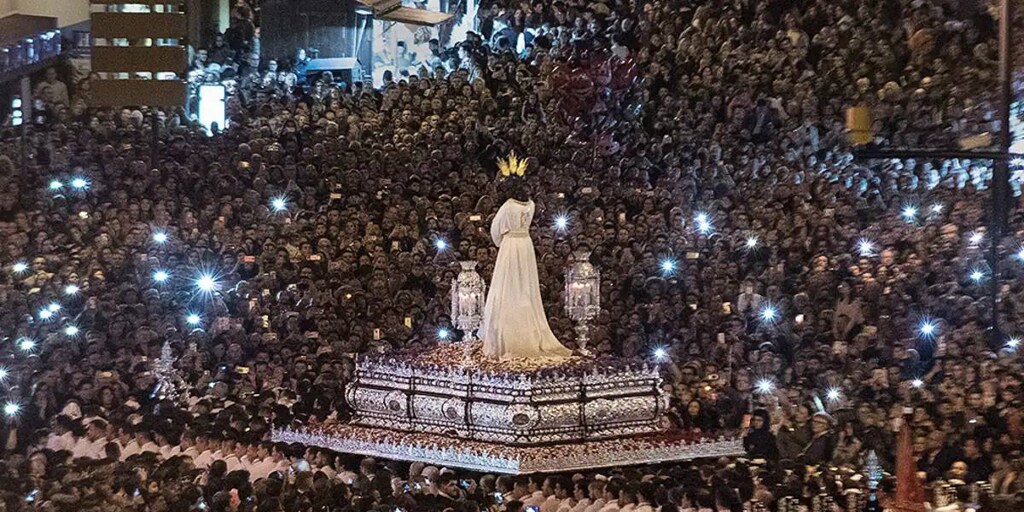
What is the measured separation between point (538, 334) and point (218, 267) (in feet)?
17.4

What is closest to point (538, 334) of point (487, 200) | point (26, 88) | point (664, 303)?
point (664, 303)

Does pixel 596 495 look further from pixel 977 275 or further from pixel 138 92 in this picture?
pixel 138 92

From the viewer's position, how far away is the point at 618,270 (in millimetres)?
19297

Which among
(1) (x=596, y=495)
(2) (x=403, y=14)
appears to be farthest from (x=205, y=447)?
(2) (x=403, y=14)

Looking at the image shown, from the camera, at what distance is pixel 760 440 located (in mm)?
15742

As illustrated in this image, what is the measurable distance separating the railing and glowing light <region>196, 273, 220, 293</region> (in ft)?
19.2

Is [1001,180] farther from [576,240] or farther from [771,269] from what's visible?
[576,240]

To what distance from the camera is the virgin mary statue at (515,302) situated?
1636cm

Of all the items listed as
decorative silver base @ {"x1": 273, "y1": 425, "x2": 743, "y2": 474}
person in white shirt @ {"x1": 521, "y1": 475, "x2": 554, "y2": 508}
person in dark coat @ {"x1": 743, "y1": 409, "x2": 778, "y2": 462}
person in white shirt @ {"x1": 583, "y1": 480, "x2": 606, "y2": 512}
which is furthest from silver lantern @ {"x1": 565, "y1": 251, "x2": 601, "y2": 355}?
person in white shirt @ {"x1": 583, "y1": 480, "x2": 606, "y2": 512}

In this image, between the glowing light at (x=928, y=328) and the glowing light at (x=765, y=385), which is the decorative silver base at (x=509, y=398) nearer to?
the glowing light at (x=765, y=385)

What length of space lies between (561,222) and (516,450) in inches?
230

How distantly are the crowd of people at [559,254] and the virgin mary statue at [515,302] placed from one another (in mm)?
1654

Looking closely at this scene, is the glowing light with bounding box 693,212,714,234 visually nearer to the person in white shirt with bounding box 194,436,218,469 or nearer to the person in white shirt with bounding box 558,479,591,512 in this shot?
the person in white shirt with bounding box 558,479,591,512

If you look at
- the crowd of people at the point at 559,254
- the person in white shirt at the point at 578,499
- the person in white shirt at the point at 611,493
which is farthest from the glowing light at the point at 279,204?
the person in white shirt at the point at 611,493
